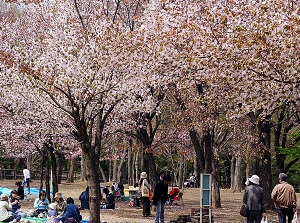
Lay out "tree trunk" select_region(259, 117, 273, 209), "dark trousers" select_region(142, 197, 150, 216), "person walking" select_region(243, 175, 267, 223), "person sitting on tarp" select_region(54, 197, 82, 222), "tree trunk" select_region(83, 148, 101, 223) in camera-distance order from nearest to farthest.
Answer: "person walking" select_region(243, 175, 267, 223)
"person sitting on tarp" select_region(54, 197, 82, 222)
"tree trunk" select_region(83, 148, 101, 223)
"dark trousers" select_region(142, 197, 150, 216)
"tree trunk" select_region(259, 117, 273, 209)

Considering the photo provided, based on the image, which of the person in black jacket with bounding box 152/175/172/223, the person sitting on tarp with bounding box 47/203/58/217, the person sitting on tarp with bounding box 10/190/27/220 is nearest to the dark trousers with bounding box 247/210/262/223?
the person in black jacket with bounding box 152/175/172/223

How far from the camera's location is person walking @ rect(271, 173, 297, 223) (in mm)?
11180

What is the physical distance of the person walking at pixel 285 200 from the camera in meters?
11.2

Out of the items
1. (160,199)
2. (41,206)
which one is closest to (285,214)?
(160,199)

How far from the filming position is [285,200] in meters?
11.2

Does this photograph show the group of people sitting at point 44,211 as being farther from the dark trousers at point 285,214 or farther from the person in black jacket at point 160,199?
the dark trousers at point 285,214

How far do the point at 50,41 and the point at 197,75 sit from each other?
4248 mm

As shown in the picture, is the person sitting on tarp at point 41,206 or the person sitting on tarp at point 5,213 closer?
the person sitting on tarp at point 5,213

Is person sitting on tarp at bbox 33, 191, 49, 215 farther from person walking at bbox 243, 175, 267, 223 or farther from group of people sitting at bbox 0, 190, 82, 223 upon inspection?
person walking at bbox 243, 175, 267, 223

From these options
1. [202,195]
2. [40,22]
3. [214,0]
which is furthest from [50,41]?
[40,22]

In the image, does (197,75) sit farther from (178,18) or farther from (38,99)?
(38,99)

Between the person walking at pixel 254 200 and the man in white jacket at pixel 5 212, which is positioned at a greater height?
the person walking at pixel 254 200

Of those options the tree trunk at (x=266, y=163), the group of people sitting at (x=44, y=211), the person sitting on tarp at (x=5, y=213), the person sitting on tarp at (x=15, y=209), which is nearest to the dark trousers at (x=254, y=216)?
the group of people sitting at (x=44, y=211)

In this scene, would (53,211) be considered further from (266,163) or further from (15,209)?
(266,163)
